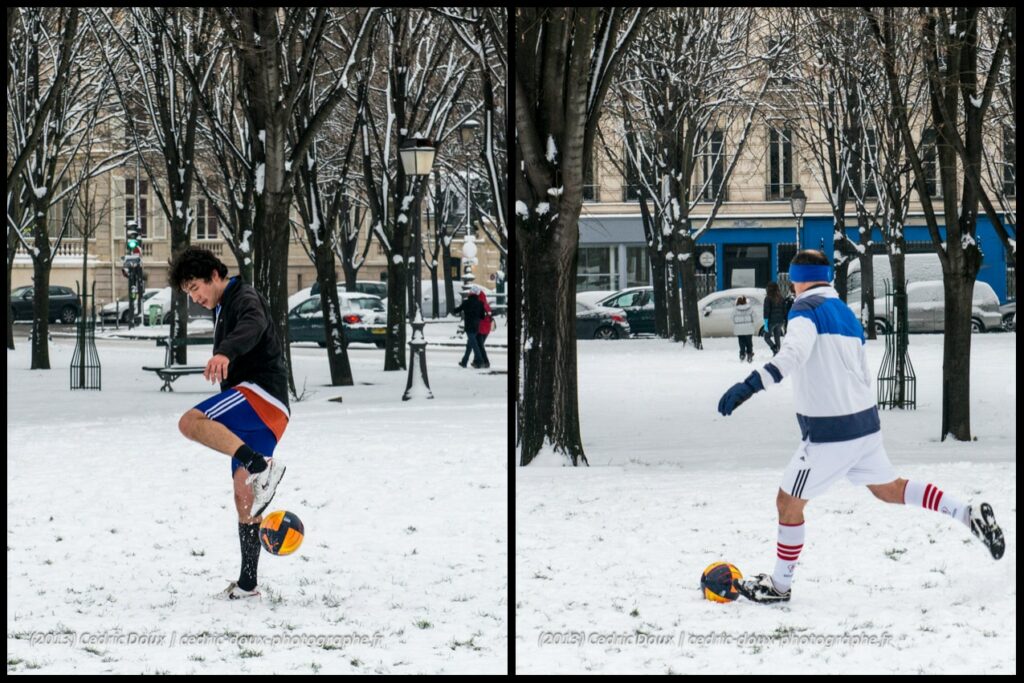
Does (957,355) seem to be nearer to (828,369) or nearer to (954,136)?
(954,136)

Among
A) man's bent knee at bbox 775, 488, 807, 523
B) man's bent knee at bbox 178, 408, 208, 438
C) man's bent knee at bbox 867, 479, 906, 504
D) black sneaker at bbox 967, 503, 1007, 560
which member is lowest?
black sneaker at bbox 967, 503, 1007, 560

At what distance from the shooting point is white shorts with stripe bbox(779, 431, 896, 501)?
6441 mm

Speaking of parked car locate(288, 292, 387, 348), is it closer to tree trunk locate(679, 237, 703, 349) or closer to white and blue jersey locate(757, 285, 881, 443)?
tree trunk locate(679, 237, 703, 349)

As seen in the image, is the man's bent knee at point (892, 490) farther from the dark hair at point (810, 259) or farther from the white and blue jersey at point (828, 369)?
the dark hair at point (810, 259)

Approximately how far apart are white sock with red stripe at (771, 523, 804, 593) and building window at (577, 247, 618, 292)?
41524 millimetres

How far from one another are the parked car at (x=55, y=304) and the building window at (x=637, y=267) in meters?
17.1

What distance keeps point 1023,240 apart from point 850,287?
29383 millimetres

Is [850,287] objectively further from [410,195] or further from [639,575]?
[639,575]

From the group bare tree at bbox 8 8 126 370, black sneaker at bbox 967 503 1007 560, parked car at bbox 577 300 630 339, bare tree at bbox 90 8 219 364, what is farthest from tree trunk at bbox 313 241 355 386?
parked car at bbox 577 300 630 339

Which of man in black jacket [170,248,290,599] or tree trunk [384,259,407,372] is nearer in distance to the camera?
man in black jacket [170,248,290,599]

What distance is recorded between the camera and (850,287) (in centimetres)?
3534

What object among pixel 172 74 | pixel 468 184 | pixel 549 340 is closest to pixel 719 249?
pixel 468 184

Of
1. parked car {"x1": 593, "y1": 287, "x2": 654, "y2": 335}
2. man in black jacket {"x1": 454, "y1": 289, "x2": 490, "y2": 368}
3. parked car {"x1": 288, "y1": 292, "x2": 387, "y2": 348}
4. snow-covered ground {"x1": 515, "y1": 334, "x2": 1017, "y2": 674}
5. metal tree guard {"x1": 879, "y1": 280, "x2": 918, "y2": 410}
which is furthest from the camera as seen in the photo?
parked car {"x1": 593, "y1": 287, "x2": 654, "y2": 335}

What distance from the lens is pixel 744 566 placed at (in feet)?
25.2
